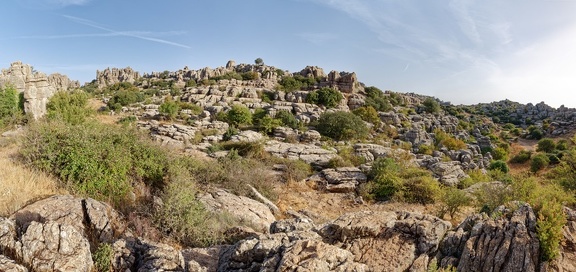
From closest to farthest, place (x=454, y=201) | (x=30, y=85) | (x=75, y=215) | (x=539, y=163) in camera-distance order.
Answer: (x=75, y=215), (x=454, y=201), (x=30, y=85), (x=539, y=163)

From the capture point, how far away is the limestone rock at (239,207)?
27.6 ft

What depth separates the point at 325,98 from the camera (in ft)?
130

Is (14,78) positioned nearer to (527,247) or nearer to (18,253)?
(18,253)

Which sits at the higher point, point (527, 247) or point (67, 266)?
point (527, 247)

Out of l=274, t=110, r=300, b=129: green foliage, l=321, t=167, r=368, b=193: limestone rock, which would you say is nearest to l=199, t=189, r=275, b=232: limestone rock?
l=321, t=167, r=368, b=193: limestone rock

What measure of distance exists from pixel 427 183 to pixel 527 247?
938 cm

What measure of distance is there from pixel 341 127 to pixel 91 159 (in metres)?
21.5

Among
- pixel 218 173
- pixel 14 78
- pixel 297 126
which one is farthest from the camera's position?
pixel 297 126

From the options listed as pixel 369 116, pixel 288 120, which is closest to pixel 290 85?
pixel 369 116

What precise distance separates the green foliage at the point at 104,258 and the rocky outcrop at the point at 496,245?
5.09 m

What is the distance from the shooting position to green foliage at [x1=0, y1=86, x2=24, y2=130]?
15.4 metres

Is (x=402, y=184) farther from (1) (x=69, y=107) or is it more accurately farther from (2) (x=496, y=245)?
(1) (x=69, y=107)

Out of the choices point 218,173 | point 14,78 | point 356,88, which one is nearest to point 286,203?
point 218,173

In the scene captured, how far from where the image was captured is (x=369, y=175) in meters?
15.7
